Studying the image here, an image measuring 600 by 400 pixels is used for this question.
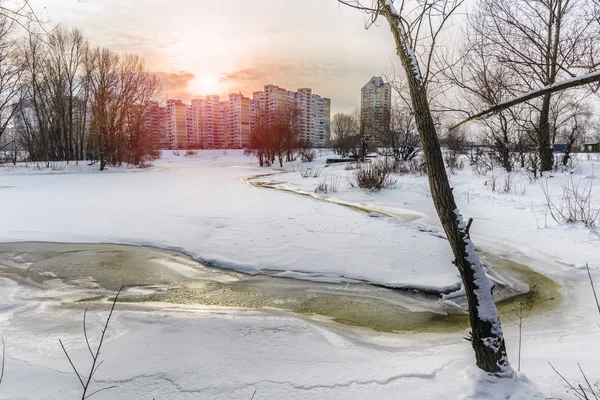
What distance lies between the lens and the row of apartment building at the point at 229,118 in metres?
72.4

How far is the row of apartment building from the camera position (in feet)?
237

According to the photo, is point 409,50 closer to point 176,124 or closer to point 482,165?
point 482,165

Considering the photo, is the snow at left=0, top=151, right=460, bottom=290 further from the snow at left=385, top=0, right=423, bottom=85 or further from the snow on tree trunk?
the snow at left=385, top=0, right=423, bottom=85

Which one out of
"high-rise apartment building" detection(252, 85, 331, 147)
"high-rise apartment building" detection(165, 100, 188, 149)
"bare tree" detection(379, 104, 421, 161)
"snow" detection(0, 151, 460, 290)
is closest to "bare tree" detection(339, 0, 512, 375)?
"snow" detection(0, 151, 460, 290)

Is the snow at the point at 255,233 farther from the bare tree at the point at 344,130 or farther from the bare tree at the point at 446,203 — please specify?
the bare tree at the point at 344,130

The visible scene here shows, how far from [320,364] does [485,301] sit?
1.09m

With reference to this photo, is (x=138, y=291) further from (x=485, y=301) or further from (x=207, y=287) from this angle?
(x=485, y=301)

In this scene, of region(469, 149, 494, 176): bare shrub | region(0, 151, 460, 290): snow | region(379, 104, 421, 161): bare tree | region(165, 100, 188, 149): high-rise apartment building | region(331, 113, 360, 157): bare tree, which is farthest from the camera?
region(165, 100, 188, 149): high-rise apartment building

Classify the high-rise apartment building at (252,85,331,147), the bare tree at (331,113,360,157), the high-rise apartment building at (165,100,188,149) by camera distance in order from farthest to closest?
the high-rise apartment building at (165,100,188,149)
the high-rise apartment building at (252,85,331,147)
the bare tree at (331,113,360,157)

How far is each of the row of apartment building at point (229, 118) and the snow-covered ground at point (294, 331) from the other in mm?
64926

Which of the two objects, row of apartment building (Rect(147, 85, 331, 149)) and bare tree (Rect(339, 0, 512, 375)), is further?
row of apartment building (Rect(147, 85, 331, 149))

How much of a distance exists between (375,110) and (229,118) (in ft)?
183

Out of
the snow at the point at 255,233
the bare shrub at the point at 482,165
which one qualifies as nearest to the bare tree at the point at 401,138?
the bare shrub at the point at 482,165

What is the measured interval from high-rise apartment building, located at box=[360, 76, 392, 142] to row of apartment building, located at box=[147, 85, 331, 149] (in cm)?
3476
